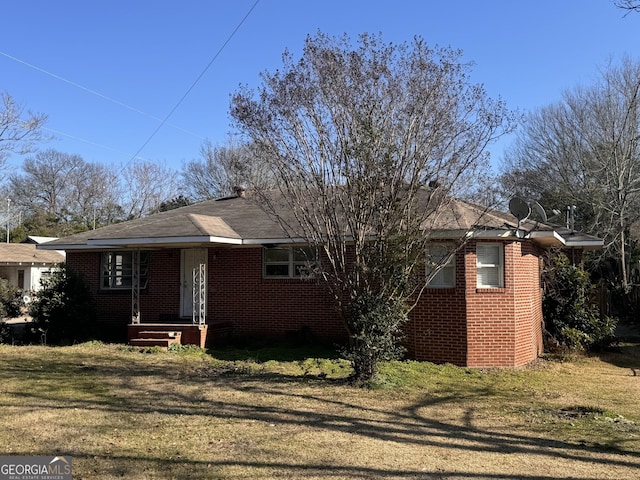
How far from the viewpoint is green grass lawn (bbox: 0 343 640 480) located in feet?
16.6

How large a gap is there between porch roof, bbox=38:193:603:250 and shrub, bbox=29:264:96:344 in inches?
48.8

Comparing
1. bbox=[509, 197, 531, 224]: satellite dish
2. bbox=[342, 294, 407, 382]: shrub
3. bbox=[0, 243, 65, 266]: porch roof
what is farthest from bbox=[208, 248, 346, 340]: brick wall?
bbox=[0, 243, 65, 266]: porch roof

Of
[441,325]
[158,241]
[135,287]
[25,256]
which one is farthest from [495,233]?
[25,256]

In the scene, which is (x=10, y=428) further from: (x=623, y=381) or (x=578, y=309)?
(x=578, y=309)

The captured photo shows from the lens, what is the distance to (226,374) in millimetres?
9820

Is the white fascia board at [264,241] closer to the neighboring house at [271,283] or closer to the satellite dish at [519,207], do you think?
the neighboring house at [271,283]

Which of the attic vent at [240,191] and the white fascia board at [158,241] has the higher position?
the attic vent at [240,191]

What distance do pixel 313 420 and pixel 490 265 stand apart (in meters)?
6.26

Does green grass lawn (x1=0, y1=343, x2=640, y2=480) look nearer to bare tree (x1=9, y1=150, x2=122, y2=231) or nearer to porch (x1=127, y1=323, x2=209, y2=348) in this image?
porch (x1=127, y1=323, x2=209, y2=348)

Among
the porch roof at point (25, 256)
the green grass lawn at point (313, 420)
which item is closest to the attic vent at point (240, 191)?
the green grass lawn at point (313, 420)

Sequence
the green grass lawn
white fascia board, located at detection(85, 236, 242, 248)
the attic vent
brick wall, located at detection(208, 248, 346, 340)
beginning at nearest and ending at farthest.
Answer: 1. the green grass lawn
2. white fascia board, located at detection(85, 236, 242, 248)
3. brick wall, located at detection(208, 248, 346, 340)
4. the attic vent

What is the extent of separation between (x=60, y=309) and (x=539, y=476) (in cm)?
1253

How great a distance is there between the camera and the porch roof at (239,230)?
36.3 ft

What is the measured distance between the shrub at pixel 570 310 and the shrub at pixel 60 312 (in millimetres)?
12161
